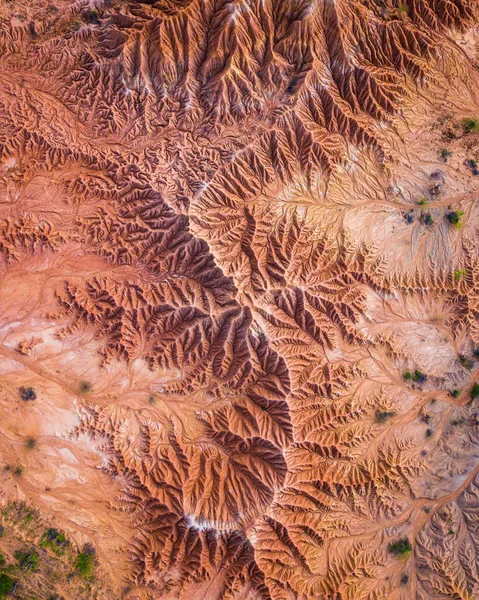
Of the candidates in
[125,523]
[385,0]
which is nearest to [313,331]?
[125,523]

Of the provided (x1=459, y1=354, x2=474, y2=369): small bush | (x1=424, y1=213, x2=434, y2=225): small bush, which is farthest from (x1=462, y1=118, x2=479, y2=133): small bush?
(x1=459, y1=354, x2=474, y2=369): small bush

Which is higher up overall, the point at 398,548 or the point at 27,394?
the point at 27,394

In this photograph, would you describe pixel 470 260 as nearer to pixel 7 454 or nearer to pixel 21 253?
pixel 21 253

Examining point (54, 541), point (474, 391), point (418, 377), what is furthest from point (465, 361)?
point (54, 541)

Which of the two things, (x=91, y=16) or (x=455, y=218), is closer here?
(x=455, y=218)

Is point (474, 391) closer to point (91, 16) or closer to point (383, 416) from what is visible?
point (383, 416)

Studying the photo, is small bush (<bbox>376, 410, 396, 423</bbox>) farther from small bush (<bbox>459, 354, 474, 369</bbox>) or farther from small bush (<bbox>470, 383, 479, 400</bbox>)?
small bush (<bbox>459, 354, 474, 369</bbox>)
